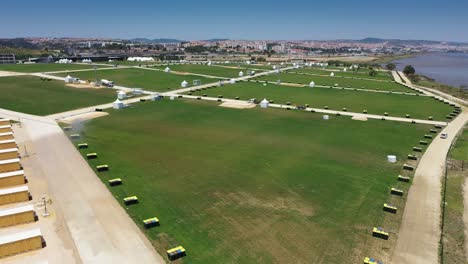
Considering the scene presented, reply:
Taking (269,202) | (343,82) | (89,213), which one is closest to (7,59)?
(343,82)

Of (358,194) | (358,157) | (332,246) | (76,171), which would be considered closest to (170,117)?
(76,171)

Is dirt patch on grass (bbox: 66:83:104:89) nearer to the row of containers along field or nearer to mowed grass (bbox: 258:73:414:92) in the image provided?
the row of containers along field

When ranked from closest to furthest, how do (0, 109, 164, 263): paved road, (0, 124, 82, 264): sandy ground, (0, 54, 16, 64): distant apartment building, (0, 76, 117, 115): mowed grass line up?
(0, 124, 82, 264): sandy ground, (0, 109, 164, 263): paved road, (0, 76, 117, 115): mowed grass, (0, 54, 16, 64): distant apartment building

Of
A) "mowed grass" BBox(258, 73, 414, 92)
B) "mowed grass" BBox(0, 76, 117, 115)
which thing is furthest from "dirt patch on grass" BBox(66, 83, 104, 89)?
"mowed grass" BBox(258, 73, 414, 92)

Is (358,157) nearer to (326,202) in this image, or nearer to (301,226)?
(326,202)

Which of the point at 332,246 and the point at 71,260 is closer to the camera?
the point at 71,260

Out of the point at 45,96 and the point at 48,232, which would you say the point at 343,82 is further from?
the point at 48,232
